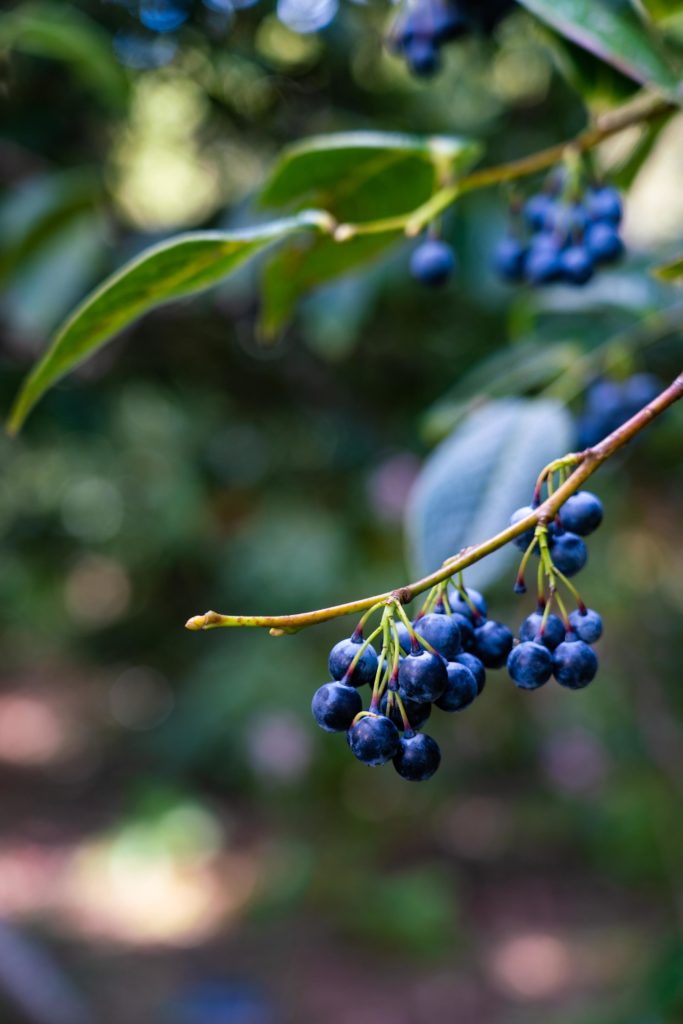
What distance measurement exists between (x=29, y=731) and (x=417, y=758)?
23.0 ft

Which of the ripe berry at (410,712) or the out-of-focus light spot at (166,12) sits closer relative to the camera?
the ripe berry at (410,712)

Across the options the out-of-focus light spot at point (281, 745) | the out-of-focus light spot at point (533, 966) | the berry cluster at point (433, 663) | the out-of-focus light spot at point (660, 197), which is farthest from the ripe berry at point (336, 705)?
the out-of-focus light spot at point (281, 745)

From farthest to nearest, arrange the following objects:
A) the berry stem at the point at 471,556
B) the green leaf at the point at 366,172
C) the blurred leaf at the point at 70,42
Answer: the blurred leaf at the point at 70,42, the green leaf at the point at 366,172, the berry stem at the point at 471,556

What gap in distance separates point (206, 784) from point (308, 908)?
1.46 metres

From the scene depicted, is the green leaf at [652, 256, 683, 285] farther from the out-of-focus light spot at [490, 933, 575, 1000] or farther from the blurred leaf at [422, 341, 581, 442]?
the out-of-focus light spot at [490, 933, 575, 1000]

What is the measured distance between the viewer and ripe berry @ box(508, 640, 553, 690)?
420 millimetres

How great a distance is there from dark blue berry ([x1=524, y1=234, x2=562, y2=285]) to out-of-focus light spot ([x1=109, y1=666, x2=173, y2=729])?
5.40 metres

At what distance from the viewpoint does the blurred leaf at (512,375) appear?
2.72 ft

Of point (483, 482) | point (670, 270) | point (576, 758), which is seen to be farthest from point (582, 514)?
point (576, 758)

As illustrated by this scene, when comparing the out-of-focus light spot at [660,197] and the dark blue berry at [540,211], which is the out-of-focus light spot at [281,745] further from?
the dark blue berry at [540,211]

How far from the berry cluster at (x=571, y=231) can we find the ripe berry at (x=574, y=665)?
305 millimetres

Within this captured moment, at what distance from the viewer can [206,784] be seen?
579cm

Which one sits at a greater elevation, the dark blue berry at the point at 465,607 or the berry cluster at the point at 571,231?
the berry cluster at the point at 571,231

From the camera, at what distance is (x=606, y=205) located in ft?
2.08
